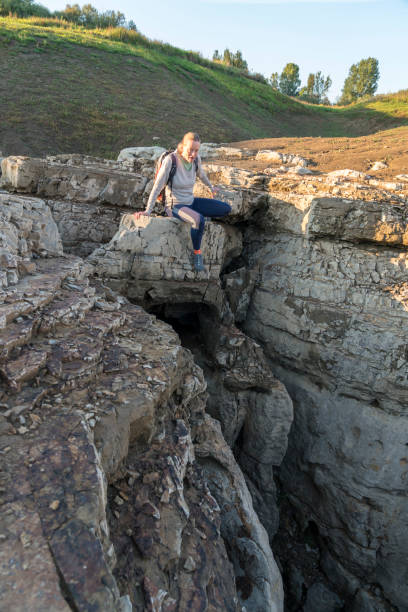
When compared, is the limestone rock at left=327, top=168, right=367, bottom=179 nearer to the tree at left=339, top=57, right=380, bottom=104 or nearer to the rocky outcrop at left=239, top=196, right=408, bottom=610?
the rocky outcrop at left=239, top=196, right=408, bottom=610

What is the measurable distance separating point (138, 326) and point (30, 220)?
1.48 metres

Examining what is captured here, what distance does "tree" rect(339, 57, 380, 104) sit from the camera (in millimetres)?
27750

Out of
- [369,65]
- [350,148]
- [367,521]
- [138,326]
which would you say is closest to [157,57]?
[350,148]

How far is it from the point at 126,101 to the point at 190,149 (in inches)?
450

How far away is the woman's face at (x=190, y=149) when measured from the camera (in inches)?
160

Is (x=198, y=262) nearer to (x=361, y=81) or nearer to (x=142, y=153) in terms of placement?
(x=142, y=153)

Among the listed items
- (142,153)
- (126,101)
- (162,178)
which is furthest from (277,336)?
(126,101)

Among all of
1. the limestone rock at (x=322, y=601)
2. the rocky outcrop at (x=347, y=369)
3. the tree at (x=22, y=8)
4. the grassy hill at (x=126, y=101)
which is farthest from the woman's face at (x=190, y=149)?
the tree at (x=22, y=8)

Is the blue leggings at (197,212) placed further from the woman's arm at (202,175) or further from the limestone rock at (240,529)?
the limestone rock at (240,529)

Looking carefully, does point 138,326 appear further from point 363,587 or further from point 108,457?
point 363,587

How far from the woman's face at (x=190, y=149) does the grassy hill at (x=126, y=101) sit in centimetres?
701

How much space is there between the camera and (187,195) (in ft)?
14.4

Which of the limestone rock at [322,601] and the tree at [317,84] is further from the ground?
the tree at [317,84]

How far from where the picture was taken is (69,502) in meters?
1.65
